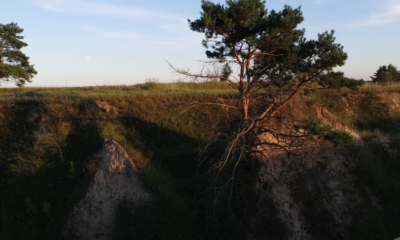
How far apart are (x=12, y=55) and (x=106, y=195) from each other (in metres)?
25.4

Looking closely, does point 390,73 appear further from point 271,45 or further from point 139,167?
point 139,167

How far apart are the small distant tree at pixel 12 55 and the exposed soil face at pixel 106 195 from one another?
2235cm

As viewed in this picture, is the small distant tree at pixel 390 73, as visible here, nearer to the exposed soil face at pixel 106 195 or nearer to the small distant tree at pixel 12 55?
the exposed soil face at pixel 106 195

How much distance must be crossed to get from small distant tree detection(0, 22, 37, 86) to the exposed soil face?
22.4 m

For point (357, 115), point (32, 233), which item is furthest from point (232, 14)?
point (357, 115)

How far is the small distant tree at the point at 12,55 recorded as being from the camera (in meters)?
26.5

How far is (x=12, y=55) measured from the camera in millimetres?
27375

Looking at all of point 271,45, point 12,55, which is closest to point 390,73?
point 271,45

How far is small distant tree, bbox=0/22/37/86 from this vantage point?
1044 inches

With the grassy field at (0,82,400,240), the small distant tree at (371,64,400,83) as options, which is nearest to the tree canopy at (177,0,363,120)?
the grassy field at (0,82,400,240)

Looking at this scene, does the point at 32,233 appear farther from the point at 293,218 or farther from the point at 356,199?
the point at 356,199

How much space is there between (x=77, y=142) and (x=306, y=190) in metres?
10.1

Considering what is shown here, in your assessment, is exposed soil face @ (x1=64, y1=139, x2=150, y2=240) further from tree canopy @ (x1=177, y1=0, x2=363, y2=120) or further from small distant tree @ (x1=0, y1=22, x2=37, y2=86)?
small distant tree @ (x1=0, y1=22, x2=37, y2=86)

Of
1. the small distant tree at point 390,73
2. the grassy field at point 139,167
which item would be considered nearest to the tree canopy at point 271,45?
the grassy field at point 139,167
